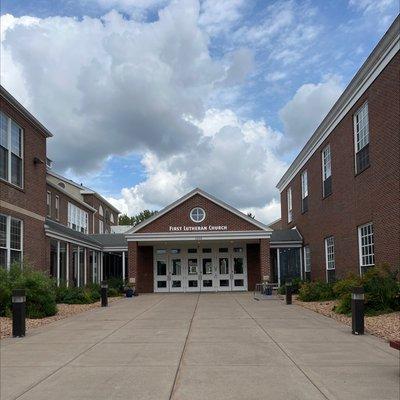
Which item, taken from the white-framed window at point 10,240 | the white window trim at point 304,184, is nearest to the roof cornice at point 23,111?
the white-framed window at point 10,240

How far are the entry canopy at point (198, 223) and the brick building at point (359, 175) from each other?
12.0 feet

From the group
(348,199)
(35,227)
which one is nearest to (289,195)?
(348,199)

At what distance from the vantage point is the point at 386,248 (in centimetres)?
1742

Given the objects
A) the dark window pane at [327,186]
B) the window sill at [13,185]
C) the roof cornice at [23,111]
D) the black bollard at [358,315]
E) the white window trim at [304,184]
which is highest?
the roof cornice at [23,111]

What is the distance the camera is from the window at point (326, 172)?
25.6m

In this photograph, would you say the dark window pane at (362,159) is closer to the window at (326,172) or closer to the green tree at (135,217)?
the window at (326,172)

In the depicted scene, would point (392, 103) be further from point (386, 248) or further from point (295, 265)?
point (295, 265)

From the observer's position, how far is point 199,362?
861 cm

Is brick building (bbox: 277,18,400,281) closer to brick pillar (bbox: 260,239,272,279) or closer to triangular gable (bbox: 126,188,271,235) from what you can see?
brick pillar (bbox: 260,239,272,279)

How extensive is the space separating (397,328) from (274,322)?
11.5 feet

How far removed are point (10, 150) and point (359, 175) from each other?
Answer: 42.2 ft

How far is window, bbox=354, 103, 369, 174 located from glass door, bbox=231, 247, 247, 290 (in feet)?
44.5

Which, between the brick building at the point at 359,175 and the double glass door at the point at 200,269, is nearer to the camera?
the brick building at the point at 359,175

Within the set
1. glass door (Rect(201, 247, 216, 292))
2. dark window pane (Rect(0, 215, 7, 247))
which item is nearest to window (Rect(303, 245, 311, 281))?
glass door (Rect(201, 247, 216, 292))
